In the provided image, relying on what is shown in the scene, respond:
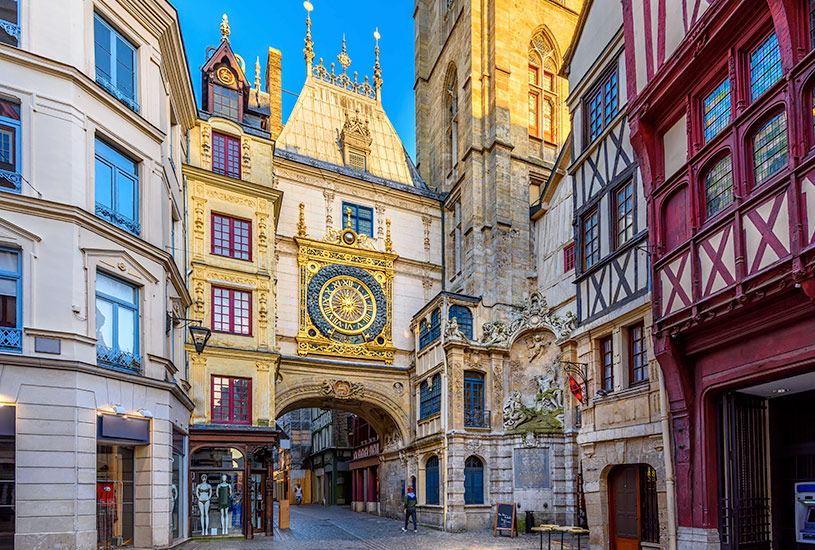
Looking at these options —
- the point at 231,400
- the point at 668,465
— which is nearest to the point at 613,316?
the point at 668,465

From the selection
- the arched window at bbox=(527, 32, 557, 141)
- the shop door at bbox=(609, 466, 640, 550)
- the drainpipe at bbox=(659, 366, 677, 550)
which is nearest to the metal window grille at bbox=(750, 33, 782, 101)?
the drainpipe at bbox=(659, 366, 677, 550)

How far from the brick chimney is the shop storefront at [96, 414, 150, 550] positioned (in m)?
16.8

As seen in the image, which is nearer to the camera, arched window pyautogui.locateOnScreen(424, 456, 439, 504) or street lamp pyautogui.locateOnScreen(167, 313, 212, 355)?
Answer: street lamp pyautogui.locateOnScreen(167, 313, 212, 355)

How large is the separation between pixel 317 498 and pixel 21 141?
37.0m

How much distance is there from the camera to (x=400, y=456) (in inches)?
973

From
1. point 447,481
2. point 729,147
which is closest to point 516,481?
point 447,481

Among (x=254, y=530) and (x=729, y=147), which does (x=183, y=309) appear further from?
(x=729, y=147)

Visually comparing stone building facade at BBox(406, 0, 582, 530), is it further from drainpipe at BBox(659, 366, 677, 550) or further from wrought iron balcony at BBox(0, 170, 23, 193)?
wrought iron balcony at BBox(0, 170, 23, 193)

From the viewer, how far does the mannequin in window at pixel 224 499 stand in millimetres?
17734

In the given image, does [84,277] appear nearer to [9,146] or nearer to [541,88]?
[9,146]

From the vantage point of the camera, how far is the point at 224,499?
1805cm

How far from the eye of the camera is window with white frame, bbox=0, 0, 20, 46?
985 cm

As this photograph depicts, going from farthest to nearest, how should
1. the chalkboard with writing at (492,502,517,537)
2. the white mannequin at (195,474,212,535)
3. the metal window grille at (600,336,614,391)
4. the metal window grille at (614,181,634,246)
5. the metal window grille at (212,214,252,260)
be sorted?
the metal window grille at (212,214,252,260)
the chalkboard with writing at (492,502,517,537)
the white mannequin at (195,474,212,535)
the metal window grille at (600,336,614,391)
the metal window grille at (614,181,634,246)

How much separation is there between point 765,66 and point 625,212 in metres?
4.27
